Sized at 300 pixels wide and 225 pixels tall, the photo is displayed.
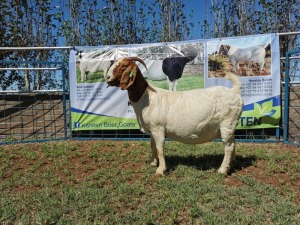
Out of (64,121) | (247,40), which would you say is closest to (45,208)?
(64,121)

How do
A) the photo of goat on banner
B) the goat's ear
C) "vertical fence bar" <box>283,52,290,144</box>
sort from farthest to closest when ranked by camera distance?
the photo of goat on banner → "vertical fence bar" <box>283,52,290,144</box> → the goat's ear

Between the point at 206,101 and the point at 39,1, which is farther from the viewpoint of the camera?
the point at 39,1

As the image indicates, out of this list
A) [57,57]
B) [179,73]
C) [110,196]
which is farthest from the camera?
[57,57]

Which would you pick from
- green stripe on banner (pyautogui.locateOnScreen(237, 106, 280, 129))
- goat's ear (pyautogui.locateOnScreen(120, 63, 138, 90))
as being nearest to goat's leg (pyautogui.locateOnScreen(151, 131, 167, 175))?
goat's ear (pyautogui.locateOnScreen(120, 63, 138, 90))

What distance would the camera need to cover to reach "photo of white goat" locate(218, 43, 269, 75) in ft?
24.2

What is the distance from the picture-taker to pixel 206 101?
5020 millimetres

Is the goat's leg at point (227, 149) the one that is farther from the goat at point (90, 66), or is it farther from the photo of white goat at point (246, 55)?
the goat at point (90, 66)

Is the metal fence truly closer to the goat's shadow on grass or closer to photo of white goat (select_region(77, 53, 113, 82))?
photo of white goat (select_region(77, 53, 113, 82))

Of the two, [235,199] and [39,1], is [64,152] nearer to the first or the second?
[235,199]

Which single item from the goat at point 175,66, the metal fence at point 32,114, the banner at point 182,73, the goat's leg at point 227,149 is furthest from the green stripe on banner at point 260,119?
the metal fence at point 32,114

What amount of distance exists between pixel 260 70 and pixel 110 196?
4.87m

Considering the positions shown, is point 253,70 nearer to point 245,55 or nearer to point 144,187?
point 245,55

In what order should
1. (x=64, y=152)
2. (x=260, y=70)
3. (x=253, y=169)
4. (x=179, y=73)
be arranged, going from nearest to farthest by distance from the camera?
(x=253, y=169) < (x=64, y=152) < (x=260, y=70) < (x=179, y=73)

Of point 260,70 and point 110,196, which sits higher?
point 260,70
